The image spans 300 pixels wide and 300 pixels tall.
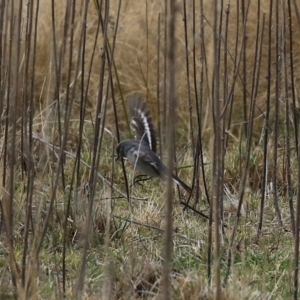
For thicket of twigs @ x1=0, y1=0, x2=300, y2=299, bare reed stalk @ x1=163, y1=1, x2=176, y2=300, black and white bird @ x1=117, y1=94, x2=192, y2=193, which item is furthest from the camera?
black and white bird @ x1=117, y1=94, x2=192, y2=193

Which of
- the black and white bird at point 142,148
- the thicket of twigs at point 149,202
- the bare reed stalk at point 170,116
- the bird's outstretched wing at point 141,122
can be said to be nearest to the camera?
the bare reed stalk at point 170,116

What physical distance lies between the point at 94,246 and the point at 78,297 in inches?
43.8

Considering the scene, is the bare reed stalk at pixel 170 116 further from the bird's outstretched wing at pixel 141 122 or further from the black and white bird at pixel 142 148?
the bird's outstretched wing at pixel 141 122

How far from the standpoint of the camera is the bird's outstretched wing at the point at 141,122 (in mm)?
4043

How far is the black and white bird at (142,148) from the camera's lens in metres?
3.69

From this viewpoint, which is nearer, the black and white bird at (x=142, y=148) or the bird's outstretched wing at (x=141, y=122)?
the black and white bird at (x=142, y=148)

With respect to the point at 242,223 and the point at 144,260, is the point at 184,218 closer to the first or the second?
the point at 242,223

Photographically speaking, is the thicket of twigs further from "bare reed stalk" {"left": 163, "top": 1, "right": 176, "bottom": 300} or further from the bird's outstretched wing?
the bird's outstretched wing

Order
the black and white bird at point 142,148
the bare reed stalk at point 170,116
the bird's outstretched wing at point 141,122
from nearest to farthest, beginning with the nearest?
the bare reed stalk at point 170,116
the black and white bird at point 142,148
the bird's outstretched wing at point 141,122

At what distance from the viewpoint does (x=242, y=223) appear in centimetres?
367

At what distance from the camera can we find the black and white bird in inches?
145

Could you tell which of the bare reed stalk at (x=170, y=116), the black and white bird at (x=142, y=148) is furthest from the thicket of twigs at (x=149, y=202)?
the black and white bird at (x=142, y=148)

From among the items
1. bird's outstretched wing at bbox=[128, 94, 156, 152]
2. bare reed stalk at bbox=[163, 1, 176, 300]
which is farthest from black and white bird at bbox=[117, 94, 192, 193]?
bare reed stalk at bbox=[163, 1, 176, 300]

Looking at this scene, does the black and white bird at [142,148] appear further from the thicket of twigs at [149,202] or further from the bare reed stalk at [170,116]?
the bare reed stalk at [170,116]
